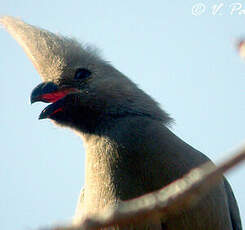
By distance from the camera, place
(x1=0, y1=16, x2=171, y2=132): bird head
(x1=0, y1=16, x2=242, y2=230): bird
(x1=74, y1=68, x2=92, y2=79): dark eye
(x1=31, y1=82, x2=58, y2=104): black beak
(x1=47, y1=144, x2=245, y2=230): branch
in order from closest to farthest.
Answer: (x1=47, y1=144, x2=245, y2=230): branch < (x1=0, y1=16, x2=242, y2=230): bird < (x1=0, y1=16, x2=171, y2=132): bird head < (x1=31, y1=82, x2=58, y2=104): black beak < (x1=74, y1=68, x2=92, y2=79): dark eye

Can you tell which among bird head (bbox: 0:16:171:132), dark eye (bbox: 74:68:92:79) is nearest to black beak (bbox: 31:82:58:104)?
bird head (bbox: 0:16:171:132)

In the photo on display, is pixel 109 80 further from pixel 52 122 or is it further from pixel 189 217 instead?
pixel 189 217

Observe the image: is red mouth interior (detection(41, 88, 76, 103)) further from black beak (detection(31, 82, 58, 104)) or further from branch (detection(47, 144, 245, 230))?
branch (detection(47, 144, 245, 230))

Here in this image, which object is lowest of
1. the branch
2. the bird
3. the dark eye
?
the branch

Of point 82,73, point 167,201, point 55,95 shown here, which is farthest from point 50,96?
point 167,201

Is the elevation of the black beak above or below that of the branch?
above

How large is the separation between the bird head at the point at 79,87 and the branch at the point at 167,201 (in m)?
3.70

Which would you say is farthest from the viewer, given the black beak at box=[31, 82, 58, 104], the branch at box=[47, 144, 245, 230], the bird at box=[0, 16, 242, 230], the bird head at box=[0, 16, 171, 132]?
the black beak at box=[31, 82, 58, 104]

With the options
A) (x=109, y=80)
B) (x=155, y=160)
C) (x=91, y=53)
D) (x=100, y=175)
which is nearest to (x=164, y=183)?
(x=155, y=160)

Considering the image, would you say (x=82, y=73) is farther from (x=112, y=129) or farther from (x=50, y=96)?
(x=112, y=129)

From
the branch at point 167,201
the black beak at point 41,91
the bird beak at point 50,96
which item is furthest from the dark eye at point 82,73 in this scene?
the branch at point 167,201

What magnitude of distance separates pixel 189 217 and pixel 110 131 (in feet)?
4.05

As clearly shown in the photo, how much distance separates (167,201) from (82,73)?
4.23 metres

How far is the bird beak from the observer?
203 inches
